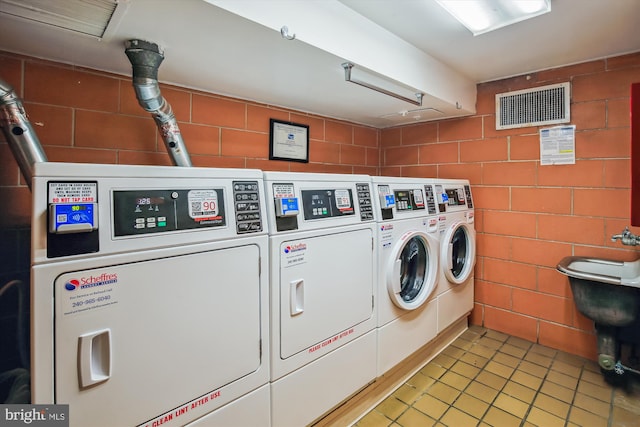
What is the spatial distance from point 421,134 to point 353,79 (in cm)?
163

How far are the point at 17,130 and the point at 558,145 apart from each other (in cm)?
318

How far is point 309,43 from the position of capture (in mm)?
1391

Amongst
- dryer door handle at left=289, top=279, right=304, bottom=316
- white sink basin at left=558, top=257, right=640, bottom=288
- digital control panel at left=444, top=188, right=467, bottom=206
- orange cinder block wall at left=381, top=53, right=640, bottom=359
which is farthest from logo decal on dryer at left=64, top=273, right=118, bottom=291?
orange cinder block wall at left=381, top=53, right=640, bottom=359

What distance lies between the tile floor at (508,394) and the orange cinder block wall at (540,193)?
1.12 feet

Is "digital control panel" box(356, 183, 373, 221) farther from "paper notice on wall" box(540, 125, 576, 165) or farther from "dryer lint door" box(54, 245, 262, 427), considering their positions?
"paper notice on wall" box(540, 125, 576, 165)

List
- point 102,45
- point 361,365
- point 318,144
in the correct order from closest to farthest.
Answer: point 102,45, point 361,365, point 318,144

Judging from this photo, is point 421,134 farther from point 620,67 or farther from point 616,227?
point 616,227

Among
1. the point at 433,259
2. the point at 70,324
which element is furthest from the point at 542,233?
the point at 70,324

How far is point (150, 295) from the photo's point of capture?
1.04m

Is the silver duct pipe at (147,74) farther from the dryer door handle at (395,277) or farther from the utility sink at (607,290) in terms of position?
the utility sink at (607,290)

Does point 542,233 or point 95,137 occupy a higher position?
point 95,137

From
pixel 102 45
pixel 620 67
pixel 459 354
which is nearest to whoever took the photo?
pixel 102 45

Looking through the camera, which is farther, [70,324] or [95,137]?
[95,137]

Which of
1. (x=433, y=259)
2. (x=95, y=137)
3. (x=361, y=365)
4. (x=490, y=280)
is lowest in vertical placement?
(x=361, y=365)
